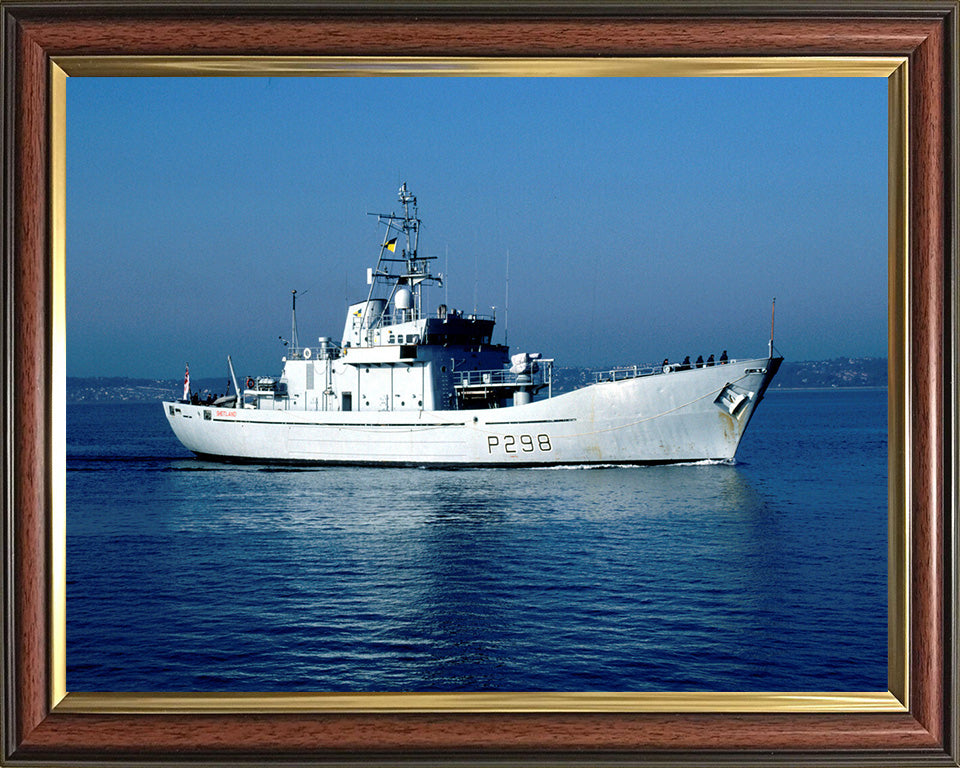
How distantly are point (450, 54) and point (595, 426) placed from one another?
901 inches

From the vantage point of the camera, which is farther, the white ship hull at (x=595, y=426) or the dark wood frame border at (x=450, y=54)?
the white ship hull at (x=595, y=426)

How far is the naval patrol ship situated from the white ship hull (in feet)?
0.12

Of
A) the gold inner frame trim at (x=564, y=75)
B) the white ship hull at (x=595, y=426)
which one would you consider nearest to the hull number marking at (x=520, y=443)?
the white ship hull at (x=595, y=426)

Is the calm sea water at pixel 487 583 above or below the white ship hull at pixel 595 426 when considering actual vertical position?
below

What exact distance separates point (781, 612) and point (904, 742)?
734 centimetres

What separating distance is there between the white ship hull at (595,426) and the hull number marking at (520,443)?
3 cm

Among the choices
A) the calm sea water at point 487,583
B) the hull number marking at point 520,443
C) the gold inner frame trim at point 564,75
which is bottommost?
the calm sea water at point 487,583

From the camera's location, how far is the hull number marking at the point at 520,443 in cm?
2669

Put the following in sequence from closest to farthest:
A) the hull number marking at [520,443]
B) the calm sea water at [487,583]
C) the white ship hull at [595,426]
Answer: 1. the calm sea water at [487,583]
2. the white ship hull at [595,426]
3. the hull number marking at [520,443]

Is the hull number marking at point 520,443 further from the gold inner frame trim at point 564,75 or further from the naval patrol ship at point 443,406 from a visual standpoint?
the gold inner frame trim at point 564,75

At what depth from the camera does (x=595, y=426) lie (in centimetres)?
2627

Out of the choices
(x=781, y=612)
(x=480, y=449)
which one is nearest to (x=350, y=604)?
(x=781, y=612)

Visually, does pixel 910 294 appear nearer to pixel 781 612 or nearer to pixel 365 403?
pixel 781 612

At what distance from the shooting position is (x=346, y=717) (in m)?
3.75
